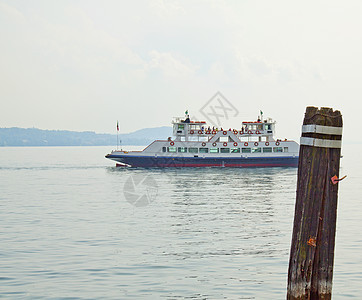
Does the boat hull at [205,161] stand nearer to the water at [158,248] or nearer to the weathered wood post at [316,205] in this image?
the water at [158,248]

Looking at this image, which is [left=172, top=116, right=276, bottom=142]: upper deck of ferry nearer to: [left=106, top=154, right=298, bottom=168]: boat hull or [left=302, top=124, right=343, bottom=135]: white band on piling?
[left=106, top=154, right=298, bottom=168]: boat hull

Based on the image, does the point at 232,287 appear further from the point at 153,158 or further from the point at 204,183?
the point at 153,158

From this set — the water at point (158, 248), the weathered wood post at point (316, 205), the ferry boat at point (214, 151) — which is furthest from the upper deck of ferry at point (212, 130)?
the weathered wood post at point (316, 205)

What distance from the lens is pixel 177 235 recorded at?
826 inches

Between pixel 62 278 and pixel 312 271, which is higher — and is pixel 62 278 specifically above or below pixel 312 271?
below

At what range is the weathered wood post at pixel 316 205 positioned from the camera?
7957 mm

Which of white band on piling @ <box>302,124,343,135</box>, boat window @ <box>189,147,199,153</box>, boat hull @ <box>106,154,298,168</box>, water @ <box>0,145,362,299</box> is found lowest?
water @ <box>0,145,362,299</box>

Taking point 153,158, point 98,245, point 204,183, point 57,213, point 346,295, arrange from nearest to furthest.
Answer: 1. point 346,295
2. point 98,245
3. point 57,213
4. point 204,183
5. point 153,158

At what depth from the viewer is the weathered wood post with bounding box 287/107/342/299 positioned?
26.1 ft

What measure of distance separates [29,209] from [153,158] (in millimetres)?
37871

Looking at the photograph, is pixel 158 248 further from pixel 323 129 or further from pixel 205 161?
pixel 205 161

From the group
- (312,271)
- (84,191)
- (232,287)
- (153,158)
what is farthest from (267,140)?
(312,271)

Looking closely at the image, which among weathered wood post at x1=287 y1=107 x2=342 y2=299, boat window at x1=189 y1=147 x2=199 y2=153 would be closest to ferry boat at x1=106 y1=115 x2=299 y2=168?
boat window at x1=189 y1=147 x2=199 y2=153

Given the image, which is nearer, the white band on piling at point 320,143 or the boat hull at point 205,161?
the white band on piling at point 320,143
